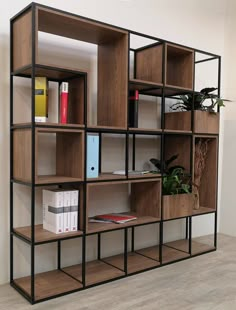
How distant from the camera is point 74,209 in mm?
2451

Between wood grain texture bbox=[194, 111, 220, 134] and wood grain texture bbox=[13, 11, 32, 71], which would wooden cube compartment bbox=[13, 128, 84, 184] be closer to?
wood grain texture bbox=[13, 11, 32, 71]

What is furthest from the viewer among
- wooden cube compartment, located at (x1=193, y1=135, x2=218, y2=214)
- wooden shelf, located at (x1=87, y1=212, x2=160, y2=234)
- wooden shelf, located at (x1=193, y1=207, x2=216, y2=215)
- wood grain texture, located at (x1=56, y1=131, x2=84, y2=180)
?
wooden cube compartment, located at (x1=193, y1=135, x2=218, y2=214)

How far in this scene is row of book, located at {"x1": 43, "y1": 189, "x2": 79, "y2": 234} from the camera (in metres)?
A: 2.37

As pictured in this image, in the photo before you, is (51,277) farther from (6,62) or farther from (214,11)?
(214,11)

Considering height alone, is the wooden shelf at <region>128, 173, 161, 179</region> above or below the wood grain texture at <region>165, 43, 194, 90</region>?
below

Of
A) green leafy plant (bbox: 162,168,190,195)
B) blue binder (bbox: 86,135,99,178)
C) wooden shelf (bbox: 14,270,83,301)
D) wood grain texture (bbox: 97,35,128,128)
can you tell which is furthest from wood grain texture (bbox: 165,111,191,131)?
wooden shelf (bbox: 14,270,83,301)

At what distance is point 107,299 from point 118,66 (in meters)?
1.80

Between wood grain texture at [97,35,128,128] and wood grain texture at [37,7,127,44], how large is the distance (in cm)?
→ 9

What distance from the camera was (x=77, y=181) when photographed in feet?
7.85

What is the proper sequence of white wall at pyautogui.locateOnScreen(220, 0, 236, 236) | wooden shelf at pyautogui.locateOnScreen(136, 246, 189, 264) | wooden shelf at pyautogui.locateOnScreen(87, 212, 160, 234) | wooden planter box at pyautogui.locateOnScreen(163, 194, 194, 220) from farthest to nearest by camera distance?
1. white wall at pyautogui.locateOnScreen(220, 0, 236, 236)
2. wooden shelf at pyautogui.locateOnScreen(136, 246, 189, 264)
3. wooden planter box at pyautogui.locateOnScreen(163, 194, 194, 220)
4. wooden shelf at pyautogui.locateOnScreen(87, 212, 160, 234)

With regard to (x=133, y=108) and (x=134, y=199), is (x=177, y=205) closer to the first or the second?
(x=134, y=199)

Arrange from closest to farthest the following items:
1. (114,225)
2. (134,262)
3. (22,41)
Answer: (22,41)
(114,225)
(134,262)

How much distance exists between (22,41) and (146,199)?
5.59 ft

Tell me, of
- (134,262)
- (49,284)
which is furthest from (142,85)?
(49,284)
